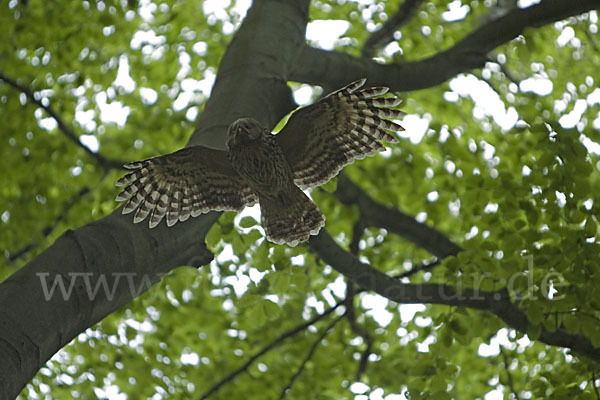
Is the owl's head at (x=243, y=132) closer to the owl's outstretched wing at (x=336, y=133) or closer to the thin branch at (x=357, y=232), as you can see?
the owl's outstretched wing at (x=336, y=133)

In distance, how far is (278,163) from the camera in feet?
12.2

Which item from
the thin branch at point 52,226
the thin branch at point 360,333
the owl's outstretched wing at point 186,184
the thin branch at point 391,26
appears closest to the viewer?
the owl's outstretched wing at point 186,184

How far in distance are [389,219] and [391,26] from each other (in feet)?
6.33

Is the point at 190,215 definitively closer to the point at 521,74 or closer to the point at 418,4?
the point at 418,4

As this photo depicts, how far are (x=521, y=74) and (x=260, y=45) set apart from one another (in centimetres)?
472

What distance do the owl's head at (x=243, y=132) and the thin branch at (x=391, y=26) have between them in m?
3.02

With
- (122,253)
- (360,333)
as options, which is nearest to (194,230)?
(122,253)

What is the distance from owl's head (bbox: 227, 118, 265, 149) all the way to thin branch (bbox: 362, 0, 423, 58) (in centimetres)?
302

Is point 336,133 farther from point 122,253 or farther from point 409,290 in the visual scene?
point 122,253

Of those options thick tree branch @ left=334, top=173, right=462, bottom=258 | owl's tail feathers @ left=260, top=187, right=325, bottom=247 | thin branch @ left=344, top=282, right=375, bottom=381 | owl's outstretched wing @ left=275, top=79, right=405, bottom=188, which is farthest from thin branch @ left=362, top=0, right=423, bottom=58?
owl's tail feathers @ left=260, top=187, right=325, bottom=247

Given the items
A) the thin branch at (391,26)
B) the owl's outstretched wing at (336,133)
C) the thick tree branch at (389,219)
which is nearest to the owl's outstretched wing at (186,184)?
the owl's outstretched wing at (336,133)

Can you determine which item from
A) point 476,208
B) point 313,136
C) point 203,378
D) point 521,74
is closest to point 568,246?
point 476,208

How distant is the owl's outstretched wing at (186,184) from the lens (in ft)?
11.5

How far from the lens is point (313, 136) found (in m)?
3.70
